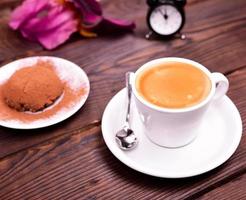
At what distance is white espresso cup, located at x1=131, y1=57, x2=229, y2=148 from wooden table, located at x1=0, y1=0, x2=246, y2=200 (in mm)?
73

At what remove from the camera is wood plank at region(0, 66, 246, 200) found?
625 mm

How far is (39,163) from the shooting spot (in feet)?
2.23

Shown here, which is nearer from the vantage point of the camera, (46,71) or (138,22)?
(46,71)

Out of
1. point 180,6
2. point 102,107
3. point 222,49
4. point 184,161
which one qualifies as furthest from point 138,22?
point 184,161

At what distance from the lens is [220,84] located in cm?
68

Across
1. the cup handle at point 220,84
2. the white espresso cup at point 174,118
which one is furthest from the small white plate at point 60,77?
the cup handle at point 220,84

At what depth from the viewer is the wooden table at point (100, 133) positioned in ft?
2.07

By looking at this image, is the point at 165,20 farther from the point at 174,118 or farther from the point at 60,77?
the point at 174,118

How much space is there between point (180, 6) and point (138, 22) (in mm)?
136

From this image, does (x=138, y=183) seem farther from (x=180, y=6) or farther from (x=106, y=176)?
(x=180, y=6)

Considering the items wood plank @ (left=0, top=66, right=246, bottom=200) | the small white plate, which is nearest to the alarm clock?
the small white plate

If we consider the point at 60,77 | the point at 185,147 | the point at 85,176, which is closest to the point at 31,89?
the point at 60,77

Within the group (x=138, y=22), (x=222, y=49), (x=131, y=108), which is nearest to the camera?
(x=131, y=108)

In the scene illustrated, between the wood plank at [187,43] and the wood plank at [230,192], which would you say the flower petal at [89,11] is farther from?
the wood plank at [230,192]
